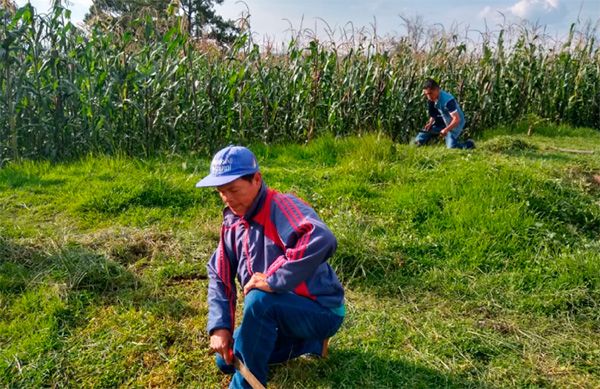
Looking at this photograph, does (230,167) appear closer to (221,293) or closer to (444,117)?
(221,293)

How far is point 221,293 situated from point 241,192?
0.53m

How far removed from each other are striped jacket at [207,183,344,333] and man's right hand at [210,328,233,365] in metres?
0.03

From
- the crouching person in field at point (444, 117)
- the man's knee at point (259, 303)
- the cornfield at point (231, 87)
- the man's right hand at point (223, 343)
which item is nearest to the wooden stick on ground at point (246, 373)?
the man's right hand at point (223, 343)

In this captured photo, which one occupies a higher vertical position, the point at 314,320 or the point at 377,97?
the point at 377,97

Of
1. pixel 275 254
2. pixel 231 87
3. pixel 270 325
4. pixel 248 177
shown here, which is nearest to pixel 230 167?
pixel 248 177

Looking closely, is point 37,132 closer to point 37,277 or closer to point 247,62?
point 247,62

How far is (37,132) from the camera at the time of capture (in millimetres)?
6141

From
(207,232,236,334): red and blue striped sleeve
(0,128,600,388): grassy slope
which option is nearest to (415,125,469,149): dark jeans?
(0,128,600,388): grassy slope

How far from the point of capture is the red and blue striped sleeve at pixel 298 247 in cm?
218

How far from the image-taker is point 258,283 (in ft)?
7.48

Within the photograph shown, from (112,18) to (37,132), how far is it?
1849 mm

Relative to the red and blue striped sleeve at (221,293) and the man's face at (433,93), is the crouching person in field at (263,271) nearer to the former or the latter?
the red and blue striped sleeve at (221,293)

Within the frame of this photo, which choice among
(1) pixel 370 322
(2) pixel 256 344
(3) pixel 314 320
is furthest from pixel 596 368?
(2) pixel 256 344

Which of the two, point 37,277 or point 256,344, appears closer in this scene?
point 256,344
